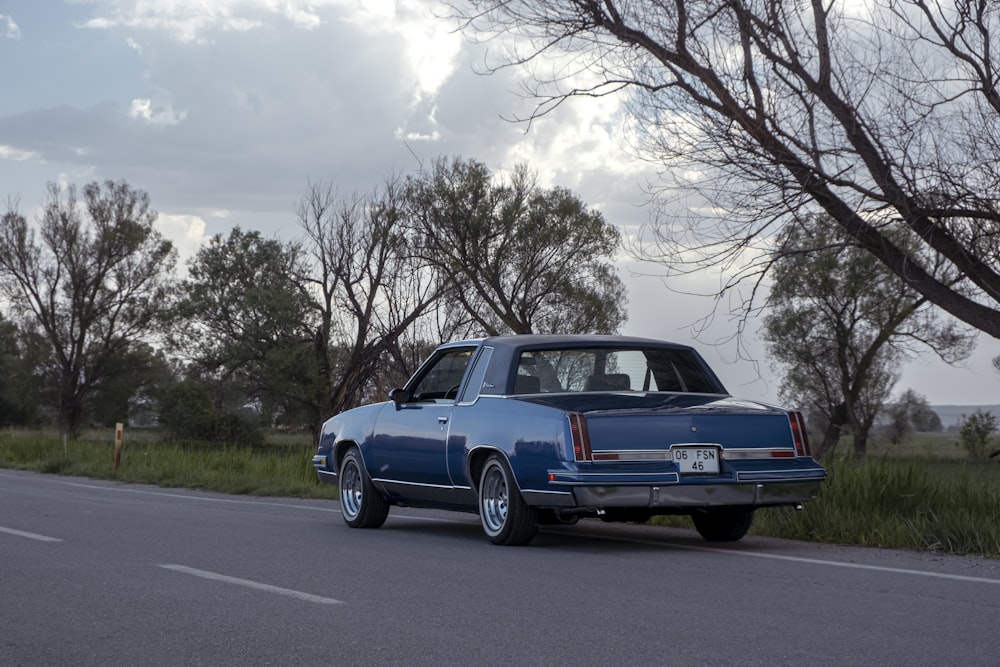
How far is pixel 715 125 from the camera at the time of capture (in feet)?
51.4

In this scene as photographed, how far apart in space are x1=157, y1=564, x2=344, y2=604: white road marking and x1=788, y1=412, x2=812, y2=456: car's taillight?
164 inches

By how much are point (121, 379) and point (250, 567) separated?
67.9 m

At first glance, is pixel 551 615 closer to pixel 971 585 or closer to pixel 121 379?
pixel 971 585

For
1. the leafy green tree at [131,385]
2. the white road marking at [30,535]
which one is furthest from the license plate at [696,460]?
the leafy green tree at [131,385]

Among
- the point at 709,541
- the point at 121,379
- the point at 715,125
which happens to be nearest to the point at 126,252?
the point at 121,379

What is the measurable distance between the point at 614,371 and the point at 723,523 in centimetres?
147

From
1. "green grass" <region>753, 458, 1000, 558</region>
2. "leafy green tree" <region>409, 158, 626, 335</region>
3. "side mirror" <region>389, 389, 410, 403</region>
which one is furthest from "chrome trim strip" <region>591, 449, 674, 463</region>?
"leafy green tree" <region>409, 158, 626, 335</region>

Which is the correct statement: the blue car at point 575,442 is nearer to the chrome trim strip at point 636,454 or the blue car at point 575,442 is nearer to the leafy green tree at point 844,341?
the chrome trim strip at point 636,454

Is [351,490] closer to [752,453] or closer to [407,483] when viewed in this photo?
[407,483]

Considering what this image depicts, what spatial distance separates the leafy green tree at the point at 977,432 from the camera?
67188mm

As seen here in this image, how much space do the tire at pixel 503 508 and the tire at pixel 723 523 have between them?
1.38m

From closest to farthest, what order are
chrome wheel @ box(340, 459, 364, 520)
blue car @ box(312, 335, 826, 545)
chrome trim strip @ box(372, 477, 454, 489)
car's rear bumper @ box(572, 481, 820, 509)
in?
car's rear bumper @ box(572, 481, 820, 509), blue car @ box(312, 335, 826, 545), chrome trim strip @ box(372, 477, 454, 489), chrome wheel @ box(340, 459, 364, 520)

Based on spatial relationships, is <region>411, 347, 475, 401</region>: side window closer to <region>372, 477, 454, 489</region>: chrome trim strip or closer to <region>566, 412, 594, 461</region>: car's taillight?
<region>372, 477, 454, 489</region>: chrome trim strip

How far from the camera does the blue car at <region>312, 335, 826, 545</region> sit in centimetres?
940
